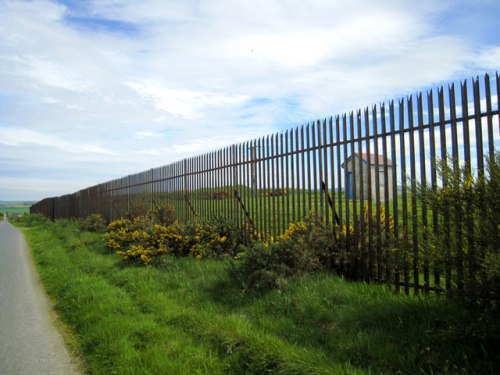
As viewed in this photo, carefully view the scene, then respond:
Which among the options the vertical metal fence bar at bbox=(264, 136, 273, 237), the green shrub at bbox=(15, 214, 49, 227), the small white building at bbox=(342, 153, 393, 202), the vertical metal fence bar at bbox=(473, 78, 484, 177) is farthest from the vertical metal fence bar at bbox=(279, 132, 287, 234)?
the green shrub at bbox=(15, 214, 49, 227)

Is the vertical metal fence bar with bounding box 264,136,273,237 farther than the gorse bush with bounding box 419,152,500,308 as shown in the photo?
Yes

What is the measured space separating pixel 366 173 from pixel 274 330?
3044mm

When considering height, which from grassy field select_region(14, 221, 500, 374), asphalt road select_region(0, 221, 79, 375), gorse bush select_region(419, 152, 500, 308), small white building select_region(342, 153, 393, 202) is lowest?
asphalt road select_region(0, 221, 79, 375)

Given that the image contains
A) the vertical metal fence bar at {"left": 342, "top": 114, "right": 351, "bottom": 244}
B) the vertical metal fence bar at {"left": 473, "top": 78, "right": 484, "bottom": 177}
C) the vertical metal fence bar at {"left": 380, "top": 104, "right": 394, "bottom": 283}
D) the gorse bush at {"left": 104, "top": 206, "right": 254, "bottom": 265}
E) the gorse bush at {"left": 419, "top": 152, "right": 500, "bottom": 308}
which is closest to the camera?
the gorse bush at {"left": 419, "top": 152, "right": 500, "bottom": 308}

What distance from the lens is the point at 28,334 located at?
552 cm

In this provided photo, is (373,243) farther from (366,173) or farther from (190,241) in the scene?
(190,241)

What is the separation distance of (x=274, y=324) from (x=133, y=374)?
Answer: 1.60 metres

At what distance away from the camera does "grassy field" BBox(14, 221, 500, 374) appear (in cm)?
355

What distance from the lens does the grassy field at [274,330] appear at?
355cm

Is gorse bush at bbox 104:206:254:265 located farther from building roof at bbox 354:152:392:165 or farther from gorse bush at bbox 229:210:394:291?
building roof at bbox 354:152:392:165

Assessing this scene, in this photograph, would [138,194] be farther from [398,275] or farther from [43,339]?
[398,275]

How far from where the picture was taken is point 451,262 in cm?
377

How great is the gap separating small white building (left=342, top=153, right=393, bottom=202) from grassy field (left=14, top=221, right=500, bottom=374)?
4.81ft

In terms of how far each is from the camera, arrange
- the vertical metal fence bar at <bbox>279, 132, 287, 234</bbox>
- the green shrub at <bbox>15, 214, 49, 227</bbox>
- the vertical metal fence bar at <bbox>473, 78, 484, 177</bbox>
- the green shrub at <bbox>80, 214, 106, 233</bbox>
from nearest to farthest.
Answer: the vertical metal fence bar at <bbox>473, 78, 484, 177</bbox> → the vertical metal fence bar at <bbox>279, 132, 287, 234</bbox> → the green shrub at <bbox>80, 214, 106, 233</bbox> → the green shrub at <bbox>15, 214, 49, 227</bbox>
